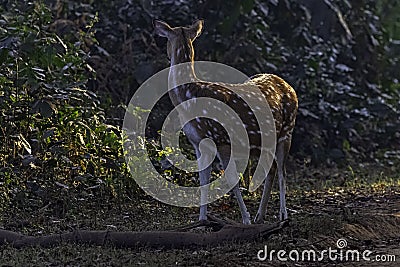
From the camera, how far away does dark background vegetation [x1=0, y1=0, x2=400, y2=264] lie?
908 centimetres

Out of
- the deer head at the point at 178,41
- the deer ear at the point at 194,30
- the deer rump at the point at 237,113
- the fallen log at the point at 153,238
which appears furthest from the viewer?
the deer ear at the point at 194,30

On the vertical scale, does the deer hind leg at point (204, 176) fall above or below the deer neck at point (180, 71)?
below

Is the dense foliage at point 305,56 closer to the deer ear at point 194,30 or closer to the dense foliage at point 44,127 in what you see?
the dense foliage at point 44,127

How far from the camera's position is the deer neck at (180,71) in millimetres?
7723

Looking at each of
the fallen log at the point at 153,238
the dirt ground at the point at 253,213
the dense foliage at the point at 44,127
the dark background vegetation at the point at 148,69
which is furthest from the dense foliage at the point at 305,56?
the fallen log at the point at 153,238

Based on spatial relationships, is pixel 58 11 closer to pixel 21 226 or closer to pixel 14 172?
pixel 14 172

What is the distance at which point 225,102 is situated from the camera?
7.62 metres

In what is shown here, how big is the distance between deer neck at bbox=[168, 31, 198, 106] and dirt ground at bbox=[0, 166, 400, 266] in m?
1.16

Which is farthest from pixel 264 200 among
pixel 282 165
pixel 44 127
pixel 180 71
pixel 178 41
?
pixel 44 127

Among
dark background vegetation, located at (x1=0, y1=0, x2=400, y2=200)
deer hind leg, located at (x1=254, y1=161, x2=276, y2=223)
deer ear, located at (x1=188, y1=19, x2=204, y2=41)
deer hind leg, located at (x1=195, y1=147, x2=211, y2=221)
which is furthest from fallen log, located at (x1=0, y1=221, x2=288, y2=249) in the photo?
dark background vegetation, located at (x1=0, y1=0, x2=400, y2=200)

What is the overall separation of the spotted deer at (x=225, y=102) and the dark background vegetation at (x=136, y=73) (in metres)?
1.61

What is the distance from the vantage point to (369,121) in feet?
46.8

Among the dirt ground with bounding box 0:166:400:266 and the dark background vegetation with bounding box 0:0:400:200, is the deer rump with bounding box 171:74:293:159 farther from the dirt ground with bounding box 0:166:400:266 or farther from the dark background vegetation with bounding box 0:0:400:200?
the dark background vegetation with bounding box 0:0:400:200

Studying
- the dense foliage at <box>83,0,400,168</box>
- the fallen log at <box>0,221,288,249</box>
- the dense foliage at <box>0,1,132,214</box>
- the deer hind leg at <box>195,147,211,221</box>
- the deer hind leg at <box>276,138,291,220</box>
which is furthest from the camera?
the dense foliage at <box>83,0,400,168</box>
